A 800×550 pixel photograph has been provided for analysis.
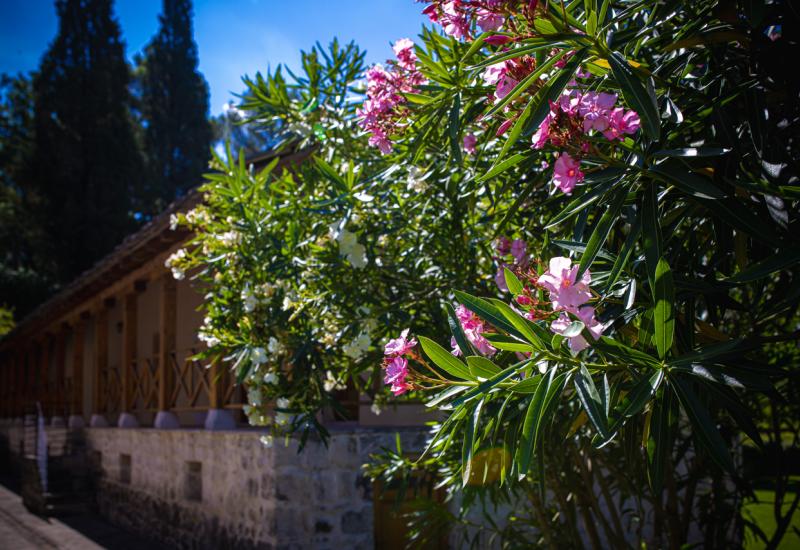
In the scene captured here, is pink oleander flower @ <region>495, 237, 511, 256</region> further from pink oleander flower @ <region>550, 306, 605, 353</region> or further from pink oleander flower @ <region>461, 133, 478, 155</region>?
pink oleander flower @ <region>550, 306, 605, 353</region>

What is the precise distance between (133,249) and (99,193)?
18.6 m

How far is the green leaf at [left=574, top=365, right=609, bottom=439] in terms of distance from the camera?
1788mm

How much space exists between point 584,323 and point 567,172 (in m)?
0.50

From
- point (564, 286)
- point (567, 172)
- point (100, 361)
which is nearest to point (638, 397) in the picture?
point (564, 286)

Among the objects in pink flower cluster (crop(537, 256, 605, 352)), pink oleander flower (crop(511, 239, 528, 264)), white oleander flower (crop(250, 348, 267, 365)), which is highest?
pink oleander flower (crop(511, 239, 528, 264))

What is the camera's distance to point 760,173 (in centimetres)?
221

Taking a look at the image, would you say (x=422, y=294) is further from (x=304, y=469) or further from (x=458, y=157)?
(x=304, y=469)

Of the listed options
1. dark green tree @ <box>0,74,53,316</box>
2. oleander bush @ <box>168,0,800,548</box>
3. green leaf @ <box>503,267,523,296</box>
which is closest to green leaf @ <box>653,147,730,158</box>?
oleander bush @ <box>168,0,800,548</box>

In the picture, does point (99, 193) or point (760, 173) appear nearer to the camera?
point (760, 173)

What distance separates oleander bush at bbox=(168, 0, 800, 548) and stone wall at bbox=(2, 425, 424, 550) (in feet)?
9.08

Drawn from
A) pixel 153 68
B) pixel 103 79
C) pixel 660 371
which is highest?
pixel 153 68

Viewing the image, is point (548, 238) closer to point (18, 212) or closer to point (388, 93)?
point (388, 93)

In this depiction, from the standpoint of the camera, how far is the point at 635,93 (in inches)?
73.8

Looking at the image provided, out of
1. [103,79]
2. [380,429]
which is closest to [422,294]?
[380,429]
